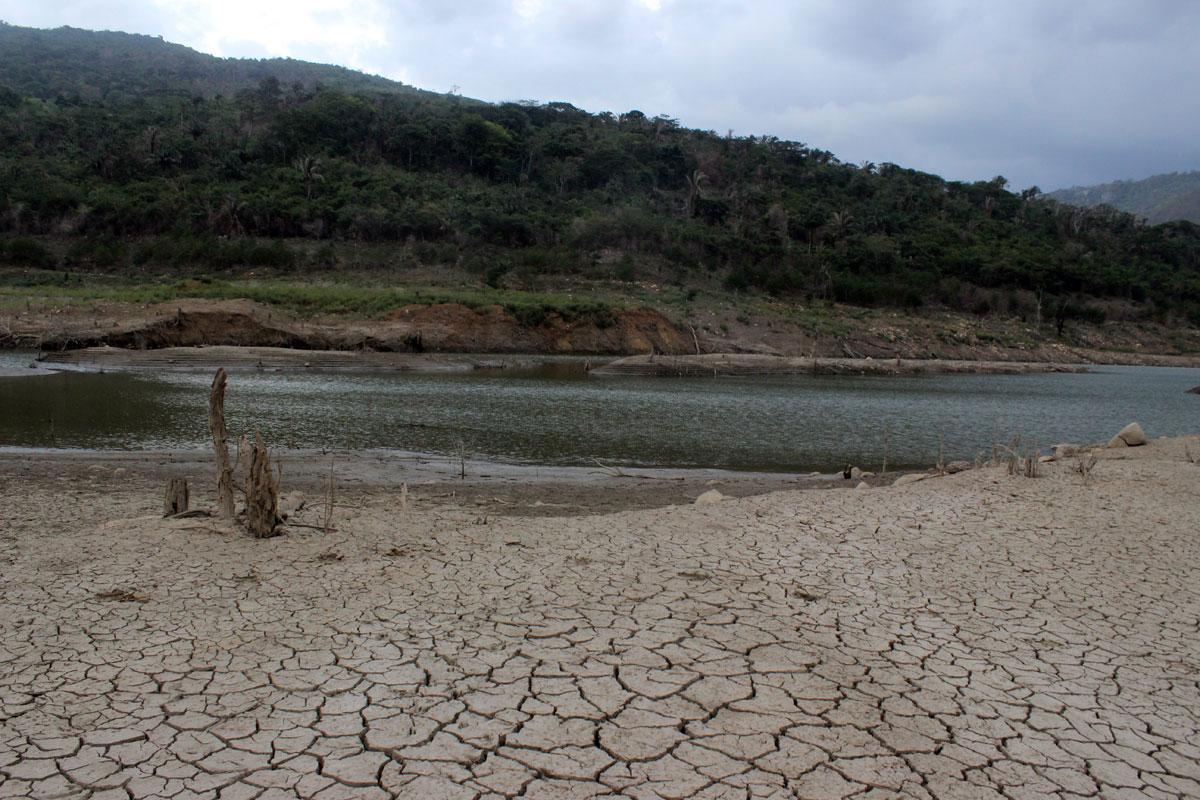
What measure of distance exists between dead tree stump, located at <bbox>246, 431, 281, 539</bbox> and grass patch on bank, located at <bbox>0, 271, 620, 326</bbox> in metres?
34.3

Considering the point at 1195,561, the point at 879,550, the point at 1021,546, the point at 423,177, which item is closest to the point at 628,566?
the point at 879,550

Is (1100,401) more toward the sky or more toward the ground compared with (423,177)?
more toward the ground

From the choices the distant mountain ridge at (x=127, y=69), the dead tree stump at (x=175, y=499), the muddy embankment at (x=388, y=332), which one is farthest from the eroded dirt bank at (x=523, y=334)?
the distant mountain ridge at (x=127, y=69)

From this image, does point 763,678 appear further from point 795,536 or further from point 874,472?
point 874,472

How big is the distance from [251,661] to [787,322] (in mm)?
47307

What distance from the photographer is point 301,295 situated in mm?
39969

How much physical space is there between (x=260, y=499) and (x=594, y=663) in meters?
3.96

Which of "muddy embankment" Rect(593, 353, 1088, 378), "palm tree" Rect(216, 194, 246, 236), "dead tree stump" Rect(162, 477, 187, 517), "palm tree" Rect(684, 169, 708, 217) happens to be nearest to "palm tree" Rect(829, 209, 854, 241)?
"palm tree" Rect(684, 169, 708, 217)

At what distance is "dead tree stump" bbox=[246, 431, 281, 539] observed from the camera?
673cm

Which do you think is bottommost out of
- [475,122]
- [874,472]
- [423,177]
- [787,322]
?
[874,472]

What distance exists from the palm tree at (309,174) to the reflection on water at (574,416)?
114 ft

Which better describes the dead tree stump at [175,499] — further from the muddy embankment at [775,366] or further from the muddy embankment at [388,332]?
the muddy embankment at [388,332]

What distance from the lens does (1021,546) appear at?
23.4ft

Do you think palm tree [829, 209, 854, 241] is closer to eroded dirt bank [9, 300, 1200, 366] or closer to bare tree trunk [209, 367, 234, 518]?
eroded dirt bank [9, 300, 1200, 366]
